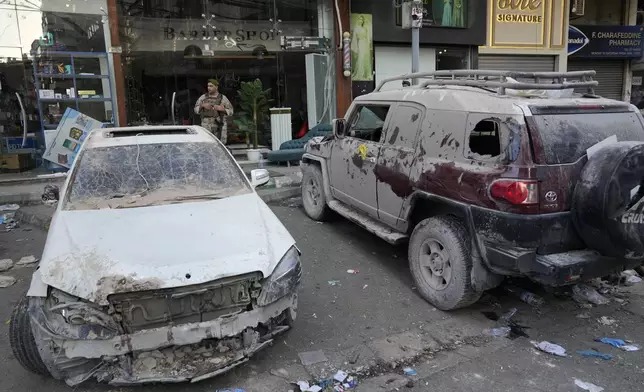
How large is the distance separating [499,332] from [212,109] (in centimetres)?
879

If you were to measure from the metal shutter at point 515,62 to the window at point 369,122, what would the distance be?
10.4 m

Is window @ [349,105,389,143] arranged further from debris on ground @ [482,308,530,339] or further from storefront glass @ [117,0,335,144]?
storefront glass @ [117,0,335,144]

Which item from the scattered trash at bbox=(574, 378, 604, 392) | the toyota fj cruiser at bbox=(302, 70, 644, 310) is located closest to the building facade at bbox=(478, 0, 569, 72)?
the toyota fj cruiser at bbox=(302, 70, 644, 310)

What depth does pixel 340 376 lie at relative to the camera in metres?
3.41

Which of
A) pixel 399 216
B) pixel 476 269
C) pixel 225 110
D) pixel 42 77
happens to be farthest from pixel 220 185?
pixel 42 77

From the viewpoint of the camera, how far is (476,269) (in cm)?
401

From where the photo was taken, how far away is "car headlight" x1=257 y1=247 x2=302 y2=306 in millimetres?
3248

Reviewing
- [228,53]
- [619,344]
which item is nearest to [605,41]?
[228,53]

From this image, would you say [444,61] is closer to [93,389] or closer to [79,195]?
[79,195]

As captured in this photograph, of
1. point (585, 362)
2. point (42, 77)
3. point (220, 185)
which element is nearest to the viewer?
point (585, 362)

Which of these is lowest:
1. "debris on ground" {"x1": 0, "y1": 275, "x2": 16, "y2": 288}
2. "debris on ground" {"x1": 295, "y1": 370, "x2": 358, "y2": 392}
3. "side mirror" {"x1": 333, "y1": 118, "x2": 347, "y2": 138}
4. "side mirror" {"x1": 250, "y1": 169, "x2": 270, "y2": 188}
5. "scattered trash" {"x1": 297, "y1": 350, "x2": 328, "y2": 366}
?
"debris on ground" {"x1": 295, "y1": 370, "x2": 358, "y2": 392}

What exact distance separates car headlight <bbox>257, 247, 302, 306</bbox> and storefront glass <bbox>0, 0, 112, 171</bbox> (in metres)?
9.15

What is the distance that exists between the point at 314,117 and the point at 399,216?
8753mm

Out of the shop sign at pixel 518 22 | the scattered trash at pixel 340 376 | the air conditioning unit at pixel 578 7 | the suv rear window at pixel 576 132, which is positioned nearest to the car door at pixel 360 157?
the suv rear window at pixel 576 132
